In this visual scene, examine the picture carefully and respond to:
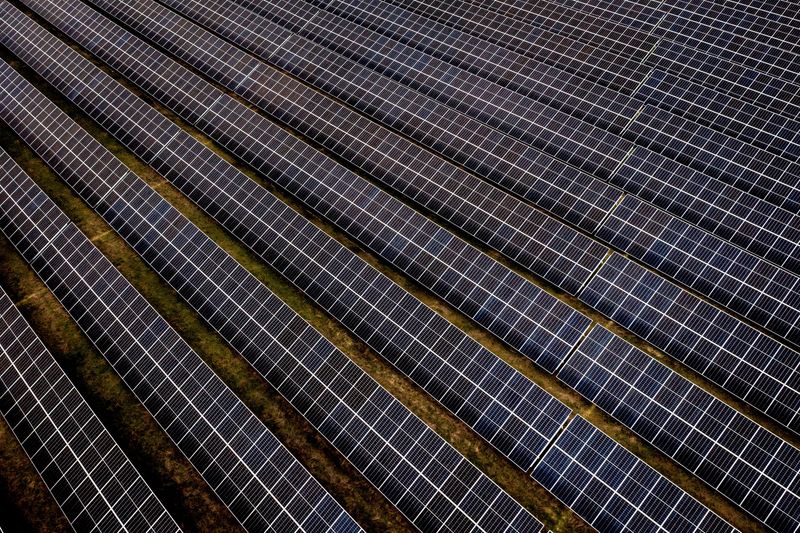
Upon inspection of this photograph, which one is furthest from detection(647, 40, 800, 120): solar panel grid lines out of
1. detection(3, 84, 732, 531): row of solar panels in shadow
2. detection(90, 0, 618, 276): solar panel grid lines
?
detection(3, 84, 732, 531): row of solar panels in shadow

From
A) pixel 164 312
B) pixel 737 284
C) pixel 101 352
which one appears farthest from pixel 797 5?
pixel 101 352

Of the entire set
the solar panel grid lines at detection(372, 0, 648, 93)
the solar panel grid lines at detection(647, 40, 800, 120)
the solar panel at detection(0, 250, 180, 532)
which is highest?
the solar panel at detection(0, 250, 180, 532)

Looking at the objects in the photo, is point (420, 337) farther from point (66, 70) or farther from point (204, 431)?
point (66, 70)

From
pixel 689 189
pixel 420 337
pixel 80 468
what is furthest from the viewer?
pixel 689 189

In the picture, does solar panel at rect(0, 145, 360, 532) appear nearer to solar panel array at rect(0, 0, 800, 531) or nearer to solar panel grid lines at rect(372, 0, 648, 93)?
solar panel array at rect(0, 0, 800, 531)

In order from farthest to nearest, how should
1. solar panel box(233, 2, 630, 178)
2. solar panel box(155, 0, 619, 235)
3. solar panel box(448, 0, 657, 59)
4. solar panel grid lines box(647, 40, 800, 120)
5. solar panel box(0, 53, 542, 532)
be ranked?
1. solar panel box(448, 0, 657, 59)
2. solar panel grid lines box(647, 40, 800, 120)
3. solar panel box(233, 2, 630, 178)
4. solar panel box(155, 0, 619, 235)
5. solar panel box(0, 53, 542, 532)

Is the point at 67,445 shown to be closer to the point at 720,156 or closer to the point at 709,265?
the point at 709,265

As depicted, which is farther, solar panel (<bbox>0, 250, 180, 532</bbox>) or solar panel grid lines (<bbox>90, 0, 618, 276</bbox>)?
solar panel grid lines (<bbox>90, 0, 618, 276</bbox>)
